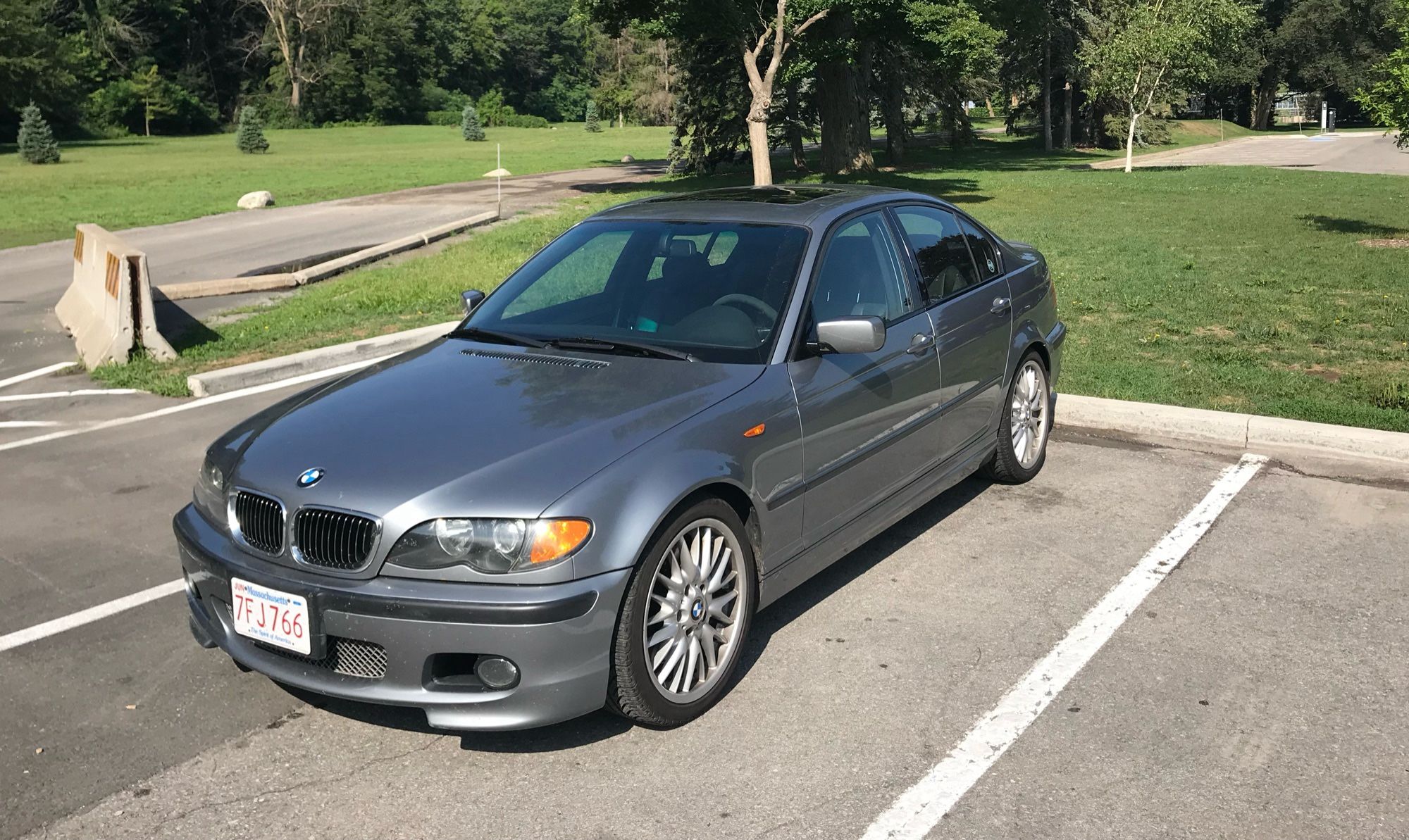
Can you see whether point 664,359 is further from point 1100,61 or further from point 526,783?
point 1100,61

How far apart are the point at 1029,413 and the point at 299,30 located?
3664 inches

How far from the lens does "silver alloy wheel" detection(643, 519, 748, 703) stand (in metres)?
4.00

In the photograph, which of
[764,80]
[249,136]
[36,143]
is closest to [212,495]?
[764,80]

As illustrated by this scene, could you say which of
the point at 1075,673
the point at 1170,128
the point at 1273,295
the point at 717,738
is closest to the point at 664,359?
the point at 717,738

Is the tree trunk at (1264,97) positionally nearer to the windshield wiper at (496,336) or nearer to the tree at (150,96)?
the tree at (150,96)

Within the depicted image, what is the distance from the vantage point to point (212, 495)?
4277mm

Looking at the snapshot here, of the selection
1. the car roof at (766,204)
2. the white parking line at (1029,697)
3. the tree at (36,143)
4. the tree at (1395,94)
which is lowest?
the white parking line at (1029,697)

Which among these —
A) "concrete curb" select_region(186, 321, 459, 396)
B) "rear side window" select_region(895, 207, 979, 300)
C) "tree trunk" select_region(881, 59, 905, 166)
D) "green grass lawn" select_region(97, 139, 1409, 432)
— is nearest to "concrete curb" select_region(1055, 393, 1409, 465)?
"green grass lawn" select_region(97, 139, 1409, 432)

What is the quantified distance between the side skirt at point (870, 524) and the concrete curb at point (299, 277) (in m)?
10.7

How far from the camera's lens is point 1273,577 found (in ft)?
17.7

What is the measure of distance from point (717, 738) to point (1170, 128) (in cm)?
6696

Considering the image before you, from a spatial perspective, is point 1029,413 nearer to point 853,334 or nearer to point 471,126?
point 853,334

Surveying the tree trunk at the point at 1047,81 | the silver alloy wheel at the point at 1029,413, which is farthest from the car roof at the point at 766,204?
the tree trunk at the point at 1047,81

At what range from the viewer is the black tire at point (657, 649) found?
12.6ft
